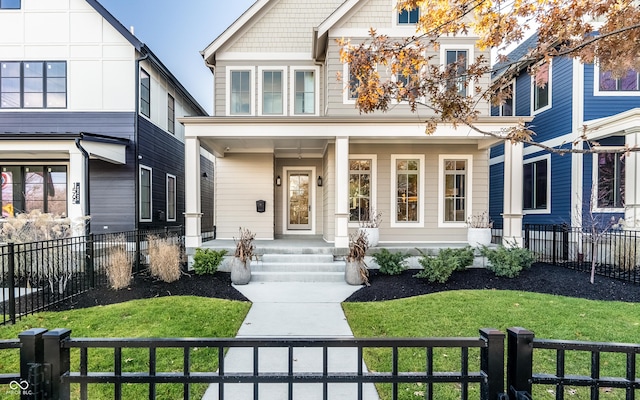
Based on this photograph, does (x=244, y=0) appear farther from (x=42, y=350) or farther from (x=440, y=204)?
(x=42, y=350)

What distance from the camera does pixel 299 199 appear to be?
1099 centimetres

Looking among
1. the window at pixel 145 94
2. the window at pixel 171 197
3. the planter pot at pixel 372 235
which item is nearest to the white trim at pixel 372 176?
the planter pot at pixel 372 235

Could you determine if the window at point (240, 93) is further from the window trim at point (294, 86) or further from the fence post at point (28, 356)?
the fence post at point (28, 356)

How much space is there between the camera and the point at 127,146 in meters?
9.77

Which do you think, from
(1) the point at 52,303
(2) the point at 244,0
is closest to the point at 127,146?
(1) the point at 52,303

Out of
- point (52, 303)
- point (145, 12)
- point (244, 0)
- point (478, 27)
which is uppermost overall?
point (244, 0)

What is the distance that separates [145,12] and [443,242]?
33762 millimetres

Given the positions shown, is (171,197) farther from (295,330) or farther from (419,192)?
(295,330)

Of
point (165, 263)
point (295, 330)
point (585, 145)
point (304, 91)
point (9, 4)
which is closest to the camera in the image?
point (295, 330)

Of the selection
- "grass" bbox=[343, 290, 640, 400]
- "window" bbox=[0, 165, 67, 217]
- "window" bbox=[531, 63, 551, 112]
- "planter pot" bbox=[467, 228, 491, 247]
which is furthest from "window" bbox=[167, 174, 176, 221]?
"window" bbox=[531, 63, 551, 112]

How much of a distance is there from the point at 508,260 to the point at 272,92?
7.64 m

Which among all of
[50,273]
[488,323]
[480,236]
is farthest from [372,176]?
[50,273]

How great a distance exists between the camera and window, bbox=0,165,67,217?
998 cm

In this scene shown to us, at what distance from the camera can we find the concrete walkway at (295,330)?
9.70ft
